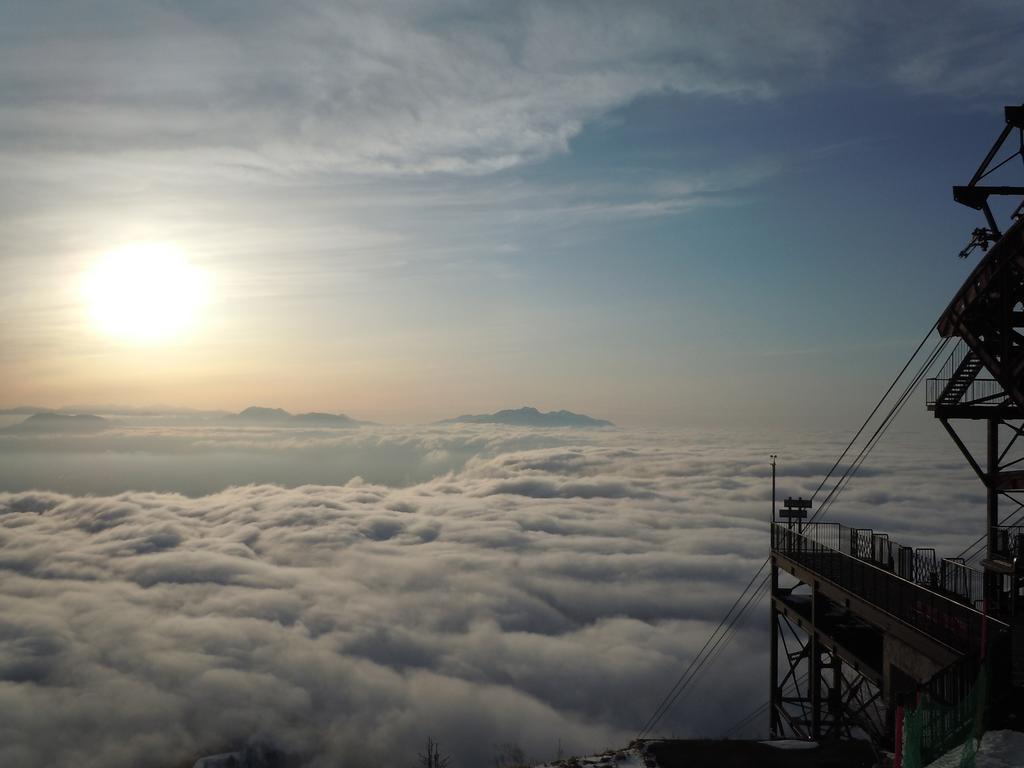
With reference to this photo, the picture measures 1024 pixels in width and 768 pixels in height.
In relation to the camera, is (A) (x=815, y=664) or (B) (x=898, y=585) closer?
(B) (x=898, y=585)

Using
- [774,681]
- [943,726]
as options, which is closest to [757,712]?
[774,681]

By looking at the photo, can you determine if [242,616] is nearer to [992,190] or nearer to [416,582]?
[416,582]

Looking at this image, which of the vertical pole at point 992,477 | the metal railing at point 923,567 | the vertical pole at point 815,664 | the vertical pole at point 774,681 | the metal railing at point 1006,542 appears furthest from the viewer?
the vertical pole at point 774,681

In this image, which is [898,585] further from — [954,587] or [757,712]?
[757,712]

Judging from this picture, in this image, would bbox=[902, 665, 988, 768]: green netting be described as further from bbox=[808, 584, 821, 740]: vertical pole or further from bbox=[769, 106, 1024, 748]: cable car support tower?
bbox=[808, 584, 821, 740]: vertical pole

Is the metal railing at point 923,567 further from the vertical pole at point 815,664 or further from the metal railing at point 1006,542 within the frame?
the vertical pole at point 815,664

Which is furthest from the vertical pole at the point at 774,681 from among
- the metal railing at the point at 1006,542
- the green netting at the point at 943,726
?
the green netting at the point at 943,726

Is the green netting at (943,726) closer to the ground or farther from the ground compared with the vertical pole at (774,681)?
farther from the ground
